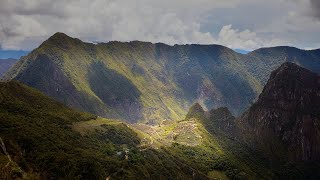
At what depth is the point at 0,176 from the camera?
194875 millimetres
